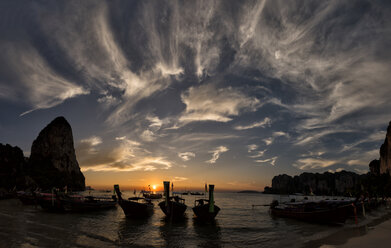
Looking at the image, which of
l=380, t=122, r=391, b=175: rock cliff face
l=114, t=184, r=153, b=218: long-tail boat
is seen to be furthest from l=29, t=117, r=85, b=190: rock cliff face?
l=380, t=122, r=391, b=175: rock cliff face

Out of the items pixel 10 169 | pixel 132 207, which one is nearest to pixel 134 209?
pixel 132 207

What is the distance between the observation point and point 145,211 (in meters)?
31.9

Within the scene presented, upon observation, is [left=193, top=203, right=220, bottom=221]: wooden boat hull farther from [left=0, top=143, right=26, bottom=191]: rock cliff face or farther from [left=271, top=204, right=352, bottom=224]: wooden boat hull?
[left=0, top=143, right=26, bottom=191]: rock cliff face

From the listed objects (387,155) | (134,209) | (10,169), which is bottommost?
(134,209)

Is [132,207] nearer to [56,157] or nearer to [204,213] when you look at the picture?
[204,213]

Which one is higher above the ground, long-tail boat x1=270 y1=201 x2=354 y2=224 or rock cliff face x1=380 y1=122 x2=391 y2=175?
rock cliff face x1=380 y1=122 x2=391 y2=175

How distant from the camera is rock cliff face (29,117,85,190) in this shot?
469ft

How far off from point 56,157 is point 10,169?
70.8 meters

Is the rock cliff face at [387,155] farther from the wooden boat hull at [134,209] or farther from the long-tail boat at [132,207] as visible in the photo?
the long-tail boat at [132,207]

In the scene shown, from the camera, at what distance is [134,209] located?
102ft

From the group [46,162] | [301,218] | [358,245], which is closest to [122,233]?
[358,245]

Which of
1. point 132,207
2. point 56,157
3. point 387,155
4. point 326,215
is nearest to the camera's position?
point 326,215

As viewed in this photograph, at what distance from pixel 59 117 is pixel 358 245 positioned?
203392 mm

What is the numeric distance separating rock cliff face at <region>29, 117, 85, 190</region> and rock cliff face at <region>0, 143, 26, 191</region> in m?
41.5
